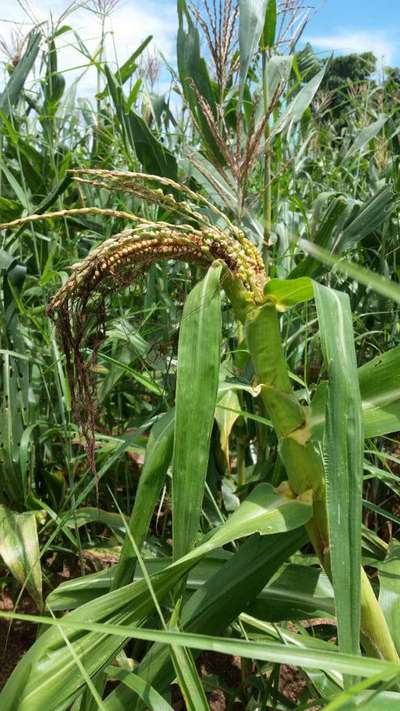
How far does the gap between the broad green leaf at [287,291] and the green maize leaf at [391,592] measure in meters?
0.42

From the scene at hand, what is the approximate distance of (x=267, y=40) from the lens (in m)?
1.19

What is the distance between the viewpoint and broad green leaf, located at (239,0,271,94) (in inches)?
36.9

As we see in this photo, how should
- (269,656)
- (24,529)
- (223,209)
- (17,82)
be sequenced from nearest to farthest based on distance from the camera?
(269,656) < (24,529) < (17,82) < (223,209)

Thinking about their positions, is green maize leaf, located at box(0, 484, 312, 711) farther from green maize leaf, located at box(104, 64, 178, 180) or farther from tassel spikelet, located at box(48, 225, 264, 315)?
green maize leaf, located at box(104, 64, 178, 180)

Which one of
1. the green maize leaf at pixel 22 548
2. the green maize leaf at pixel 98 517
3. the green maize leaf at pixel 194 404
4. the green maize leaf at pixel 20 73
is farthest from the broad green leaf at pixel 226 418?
the green maize leaf at pixel 20 73

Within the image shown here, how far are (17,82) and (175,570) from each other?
1.10 meters

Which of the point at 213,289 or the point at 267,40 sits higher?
the point at 267,40

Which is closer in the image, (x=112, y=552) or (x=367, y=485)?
(x=112, y=552)

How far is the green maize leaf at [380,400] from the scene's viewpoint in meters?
0.66

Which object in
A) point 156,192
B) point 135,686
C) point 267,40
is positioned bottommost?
point 135,686

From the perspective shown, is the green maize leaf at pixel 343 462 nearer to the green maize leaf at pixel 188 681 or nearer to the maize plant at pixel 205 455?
the maize plant at pixel 205 455

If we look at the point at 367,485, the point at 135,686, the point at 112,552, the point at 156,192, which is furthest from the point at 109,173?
the point at 367,485

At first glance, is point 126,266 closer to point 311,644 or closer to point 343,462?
Result: point 343,462

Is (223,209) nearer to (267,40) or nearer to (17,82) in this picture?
(267,40)
